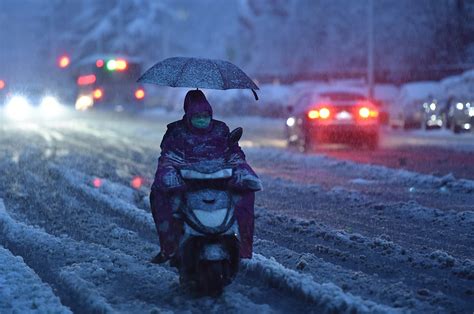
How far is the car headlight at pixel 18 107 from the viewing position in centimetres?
4528

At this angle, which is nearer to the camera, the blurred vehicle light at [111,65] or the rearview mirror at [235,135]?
the rearview mirror at [235,135]

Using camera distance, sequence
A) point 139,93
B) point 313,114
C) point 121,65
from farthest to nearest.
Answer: point 121,65, point 139,93, point 313,114

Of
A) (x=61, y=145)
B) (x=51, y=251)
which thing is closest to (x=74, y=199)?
(x=51, y=251)

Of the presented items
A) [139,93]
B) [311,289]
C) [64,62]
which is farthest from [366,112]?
[64,62]

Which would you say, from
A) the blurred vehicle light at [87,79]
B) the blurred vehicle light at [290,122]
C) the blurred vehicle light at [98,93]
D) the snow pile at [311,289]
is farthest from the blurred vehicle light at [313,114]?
the blurred vehicle light at [87,79]

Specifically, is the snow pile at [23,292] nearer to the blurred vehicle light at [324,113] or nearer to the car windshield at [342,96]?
the blurred vehicle light at [324,113]

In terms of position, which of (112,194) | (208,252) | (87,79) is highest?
(87,79)

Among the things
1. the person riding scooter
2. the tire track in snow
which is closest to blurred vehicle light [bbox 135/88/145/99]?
the tire track in snow

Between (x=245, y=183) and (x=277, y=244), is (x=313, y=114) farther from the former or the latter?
(x=245, y=183)

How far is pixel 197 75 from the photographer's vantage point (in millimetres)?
6891

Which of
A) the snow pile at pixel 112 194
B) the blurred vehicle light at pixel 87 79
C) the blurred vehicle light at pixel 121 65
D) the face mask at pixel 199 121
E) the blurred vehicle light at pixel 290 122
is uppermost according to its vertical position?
the blurred vehicle light at pixel 121 65

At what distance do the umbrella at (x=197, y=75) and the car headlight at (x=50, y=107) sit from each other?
3920 centimetres

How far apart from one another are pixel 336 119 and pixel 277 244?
11695 mm

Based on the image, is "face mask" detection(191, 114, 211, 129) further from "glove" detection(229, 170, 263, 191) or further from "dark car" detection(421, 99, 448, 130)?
"dark car" detection(421, 99, 448, 130)
